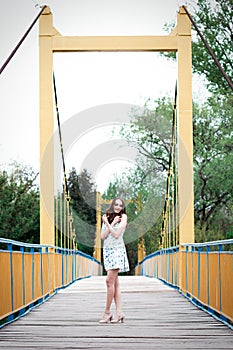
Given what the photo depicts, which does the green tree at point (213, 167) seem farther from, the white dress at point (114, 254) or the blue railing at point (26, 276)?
the white dress at point (114, 254)

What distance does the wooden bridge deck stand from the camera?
5927 mm

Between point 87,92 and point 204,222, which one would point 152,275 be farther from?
point 87,92

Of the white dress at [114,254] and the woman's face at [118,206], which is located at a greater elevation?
the woman's face at [118,206]

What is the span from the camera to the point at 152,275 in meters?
21.7

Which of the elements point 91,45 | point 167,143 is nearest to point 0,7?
point 167,143

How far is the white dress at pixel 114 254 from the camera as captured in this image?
7441 mm

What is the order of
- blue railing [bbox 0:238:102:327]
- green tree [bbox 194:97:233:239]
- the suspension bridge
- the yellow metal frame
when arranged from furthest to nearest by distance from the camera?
green tree [bbox 194:97:233:239], the yellow metal frame, blue railing [bbox 0:238:102:327], the suspension bridge

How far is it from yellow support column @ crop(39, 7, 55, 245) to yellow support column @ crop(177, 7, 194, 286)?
189 centimetres

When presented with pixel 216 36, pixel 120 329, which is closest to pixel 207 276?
pixel 120 329

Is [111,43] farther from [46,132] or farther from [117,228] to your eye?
[117,228]

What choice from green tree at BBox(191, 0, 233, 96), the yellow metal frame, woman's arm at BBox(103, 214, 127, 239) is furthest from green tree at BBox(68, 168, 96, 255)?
woman's arm at BBox(103, 214, 127, 239)

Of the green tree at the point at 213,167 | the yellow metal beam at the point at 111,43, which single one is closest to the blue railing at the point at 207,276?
the yellow metal beam at the point at 111,43

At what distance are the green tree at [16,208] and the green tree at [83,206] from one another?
8904mm

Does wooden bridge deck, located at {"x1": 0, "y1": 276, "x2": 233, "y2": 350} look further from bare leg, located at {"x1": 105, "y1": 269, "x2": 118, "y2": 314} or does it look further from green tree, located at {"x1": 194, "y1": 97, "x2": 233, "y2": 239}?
green tree, located at {"x1": 194, "y1": 97, "x2": 233, "y2": 239}
